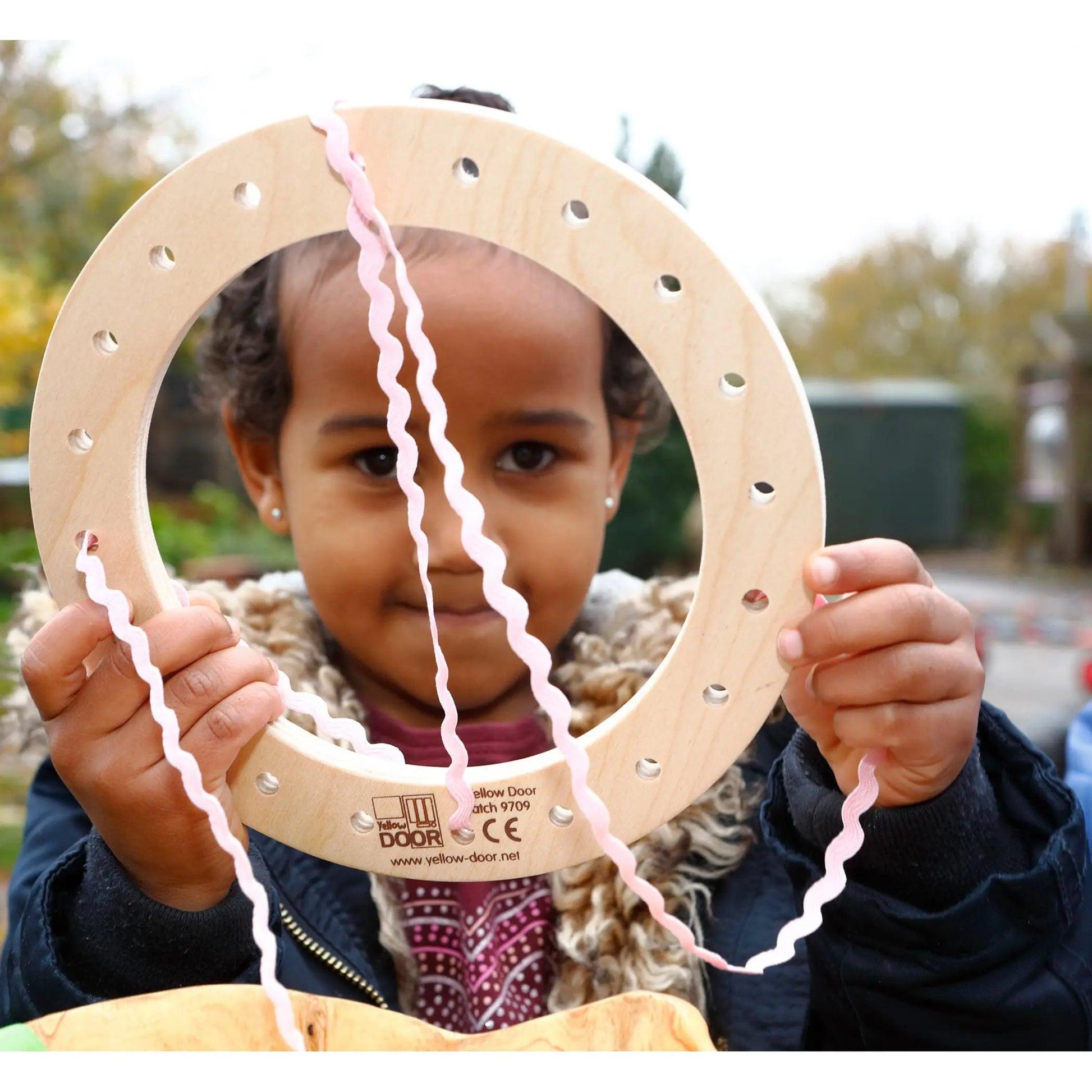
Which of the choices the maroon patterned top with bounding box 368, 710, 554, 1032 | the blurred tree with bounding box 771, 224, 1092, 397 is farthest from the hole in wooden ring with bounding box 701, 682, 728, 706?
the blurred tree with bounding box 771, 224, 1092, 397

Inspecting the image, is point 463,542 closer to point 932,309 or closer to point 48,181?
point 48,181

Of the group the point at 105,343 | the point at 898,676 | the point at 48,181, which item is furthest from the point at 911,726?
the point at 48,181

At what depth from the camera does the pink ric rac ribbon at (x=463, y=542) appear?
1.80 ft

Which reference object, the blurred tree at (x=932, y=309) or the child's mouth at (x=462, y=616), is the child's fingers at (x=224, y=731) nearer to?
the child's mouth at (x=462, y=616)

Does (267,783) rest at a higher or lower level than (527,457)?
lower

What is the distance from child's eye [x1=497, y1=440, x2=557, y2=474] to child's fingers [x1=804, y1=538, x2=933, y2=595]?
0.94ft

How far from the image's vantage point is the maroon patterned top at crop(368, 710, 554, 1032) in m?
0.87

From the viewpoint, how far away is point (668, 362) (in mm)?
565

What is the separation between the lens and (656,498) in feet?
6.07

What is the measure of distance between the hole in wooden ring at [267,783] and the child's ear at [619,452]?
39 centimetres

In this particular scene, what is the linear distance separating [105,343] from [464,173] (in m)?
0.21

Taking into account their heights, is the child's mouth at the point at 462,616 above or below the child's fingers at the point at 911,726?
below

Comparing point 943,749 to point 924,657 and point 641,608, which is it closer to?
point 924,657

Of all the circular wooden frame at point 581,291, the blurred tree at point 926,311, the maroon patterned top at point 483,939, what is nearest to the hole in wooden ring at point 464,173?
the circular wooden frame at point 581,291
